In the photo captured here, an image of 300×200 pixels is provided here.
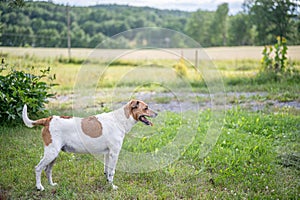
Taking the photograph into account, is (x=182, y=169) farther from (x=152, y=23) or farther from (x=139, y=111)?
(x=152, y=23)

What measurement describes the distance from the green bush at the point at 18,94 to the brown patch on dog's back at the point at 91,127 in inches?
87.2

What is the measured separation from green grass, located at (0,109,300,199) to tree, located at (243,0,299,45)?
6548mm

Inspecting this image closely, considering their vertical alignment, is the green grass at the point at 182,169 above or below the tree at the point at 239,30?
below

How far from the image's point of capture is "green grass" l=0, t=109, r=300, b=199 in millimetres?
4340

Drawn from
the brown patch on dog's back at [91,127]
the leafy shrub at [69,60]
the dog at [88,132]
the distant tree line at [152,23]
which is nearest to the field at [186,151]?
the dog at [88,132]

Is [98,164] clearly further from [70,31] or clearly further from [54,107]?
[70,31]

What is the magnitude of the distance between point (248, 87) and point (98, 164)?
634cm

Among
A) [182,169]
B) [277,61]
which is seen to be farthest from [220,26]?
[182,169]

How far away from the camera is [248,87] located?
34.2 feet

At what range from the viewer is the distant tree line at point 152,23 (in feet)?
40.3

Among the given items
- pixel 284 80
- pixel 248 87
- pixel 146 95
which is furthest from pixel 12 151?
pixel 284 80

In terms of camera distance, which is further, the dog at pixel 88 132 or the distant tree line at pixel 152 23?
the distant tree line at pixel 152 23

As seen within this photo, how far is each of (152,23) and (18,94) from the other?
40.5ft

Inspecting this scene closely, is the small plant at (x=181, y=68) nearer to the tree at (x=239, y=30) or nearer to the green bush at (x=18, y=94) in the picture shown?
the green bush at (x=18, y=94)
